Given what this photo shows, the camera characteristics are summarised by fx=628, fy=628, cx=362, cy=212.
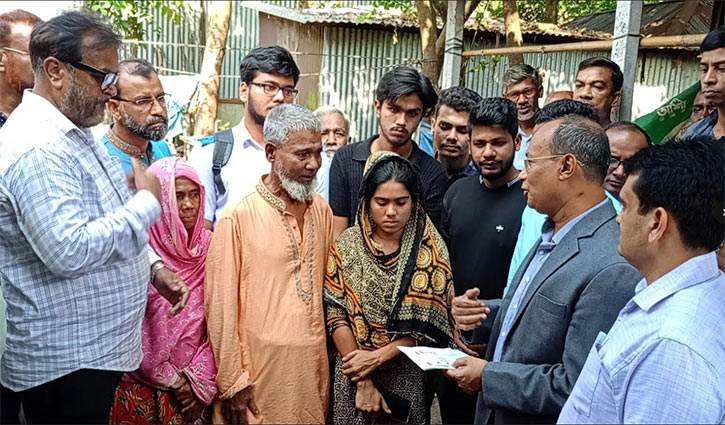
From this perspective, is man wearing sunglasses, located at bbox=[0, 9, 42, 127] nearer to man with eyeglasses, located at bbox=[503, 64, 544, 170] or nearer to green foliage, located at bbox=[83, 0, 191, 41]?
man with eyeglasses, located at bbox=[503, 64, 544, 170]

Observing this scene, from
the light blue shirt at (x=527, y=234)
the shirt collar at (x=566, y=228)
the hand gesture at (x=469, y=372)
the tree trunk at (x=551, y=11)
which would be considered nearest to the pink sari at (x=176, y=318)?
the hand gesture at (x=469, y=372)

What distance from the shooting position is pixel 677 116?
17.2 ft

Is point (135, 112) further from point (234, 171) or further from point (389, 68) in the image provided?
point (389, 68)

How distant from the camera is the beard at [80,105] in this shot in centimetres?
237

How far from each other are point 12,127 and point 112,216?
1.71ft

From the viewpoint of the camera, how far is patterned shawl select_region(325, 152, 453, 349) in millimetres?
2990

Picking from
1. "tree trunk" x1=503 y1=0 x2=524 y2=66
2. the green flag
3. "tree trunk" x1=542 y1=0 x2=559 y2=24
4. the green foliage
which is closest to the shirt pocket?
the green flag

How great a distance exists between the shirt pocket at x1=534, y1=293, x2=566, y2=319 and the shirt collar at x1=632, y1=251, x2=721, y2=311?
48cm

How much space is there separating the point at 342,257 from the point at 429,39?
5.70m

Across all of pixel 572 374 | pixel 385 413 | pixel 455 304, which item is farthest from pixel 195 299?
pixel 572 374

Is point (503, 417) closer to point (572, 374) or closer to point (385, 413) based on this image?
point (572, 374)

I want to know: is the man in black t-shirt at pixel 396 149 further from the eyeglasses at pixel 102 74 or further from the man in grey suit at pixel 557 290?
the eyeglasses at pixel 102 74

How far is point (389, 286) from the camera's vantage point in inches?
119

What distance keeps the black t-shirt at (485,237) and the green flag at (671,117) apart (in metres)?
2.34
